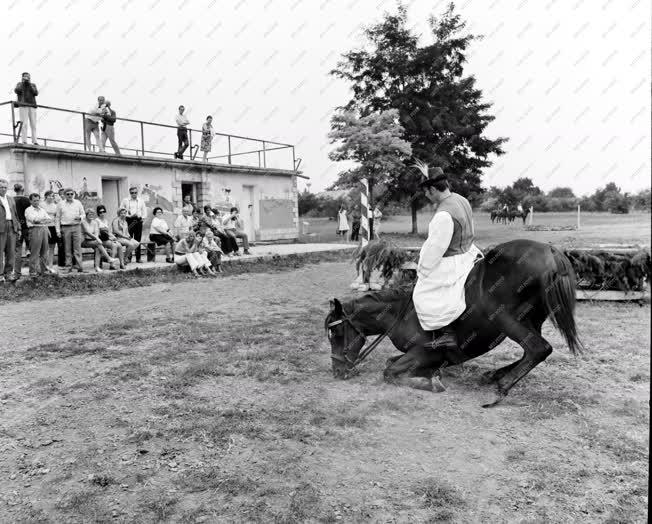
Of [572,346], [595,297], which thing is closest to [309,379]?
[572,346]

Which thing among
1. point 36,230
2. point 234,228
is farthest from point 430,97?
point 36,230

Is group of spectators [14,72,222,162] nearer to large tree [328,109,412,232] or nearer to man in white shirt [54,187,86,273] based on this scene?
man in white shirt [54,187,86,273]

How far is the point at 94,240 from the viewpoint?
1223 cm

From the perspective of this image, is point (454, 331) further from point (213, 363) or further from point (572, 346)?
point (213, 363)

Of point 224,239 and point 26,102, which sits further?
point 224,239

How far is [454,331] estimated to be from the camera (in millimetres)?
4754

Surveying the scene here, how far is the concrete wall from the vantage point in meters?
15.8

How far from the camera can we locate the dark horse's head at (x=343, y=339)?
504cm

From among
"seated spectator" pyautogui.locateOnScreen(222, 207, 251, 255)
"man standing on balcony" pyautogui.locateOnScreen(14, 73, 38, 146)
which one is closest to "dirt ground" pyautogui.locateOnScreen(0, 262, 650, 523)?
"seated spectator" pyautogui.locateOnScreen(222, 207, 251, 255)

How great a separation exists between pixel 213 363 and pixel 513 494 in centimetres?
320

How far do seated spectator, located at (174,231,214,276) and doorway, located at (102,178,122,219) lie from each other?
6610 millimetres

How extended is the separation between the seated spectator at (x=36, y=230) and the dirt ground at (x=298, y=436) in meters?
4.97

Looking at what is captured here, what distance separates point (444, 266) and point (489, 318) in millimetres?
548

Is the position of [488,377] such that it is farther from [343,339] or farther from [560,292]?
[343,339]
